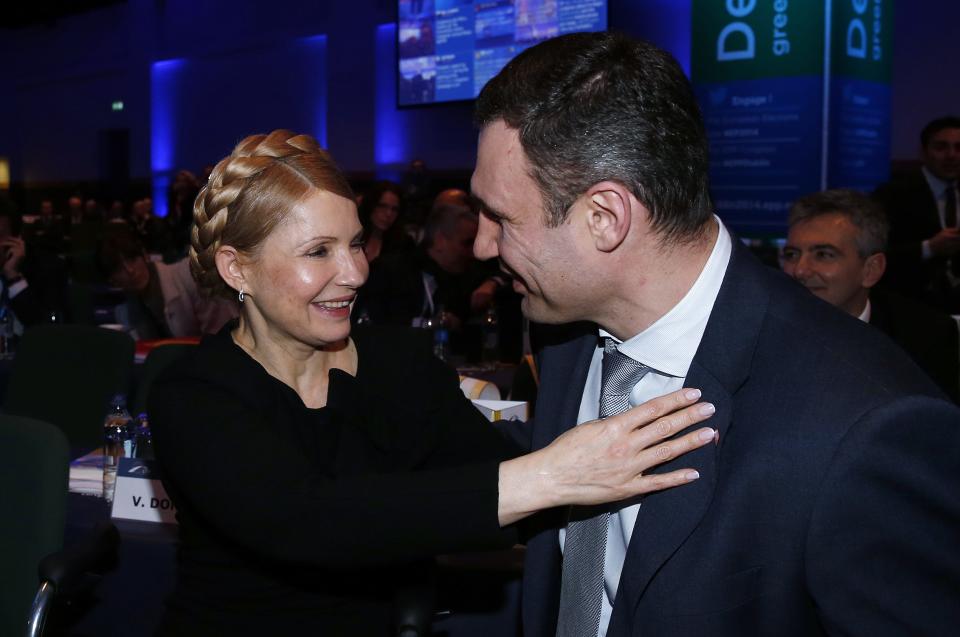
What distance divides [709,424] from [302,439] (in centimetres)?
86

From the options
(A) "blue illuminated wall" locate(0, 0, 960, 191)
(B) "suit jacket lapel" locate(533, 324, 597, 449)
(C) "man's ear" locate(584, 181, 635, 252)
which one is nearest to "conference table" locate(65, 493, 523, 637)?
(B) "suit jacket lapel" locate(533, 324, 597, 449)

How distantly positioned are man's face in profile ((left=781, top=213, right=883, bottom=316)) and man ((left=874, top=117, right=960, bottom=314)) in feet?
6.99

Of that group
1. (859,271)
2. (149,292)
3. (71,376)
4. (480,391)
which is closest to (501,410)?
(480,391)

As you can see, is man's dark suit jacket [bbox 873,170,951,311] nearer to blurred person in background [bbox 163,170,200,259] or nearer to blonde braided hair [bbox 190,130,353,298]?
blonde braided hair [bbox 190,130,353,298]

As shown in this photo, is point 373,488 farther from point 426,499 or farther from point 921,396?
point 921,396

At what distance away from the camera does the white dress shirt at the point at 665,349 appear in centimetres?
128

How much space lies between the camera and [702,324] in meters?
1.28

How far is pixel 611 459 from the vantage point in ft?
3.99

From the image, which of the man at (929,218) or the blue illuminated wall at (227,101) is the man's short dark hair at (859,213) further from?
the blue illuminated wall at (227,101)

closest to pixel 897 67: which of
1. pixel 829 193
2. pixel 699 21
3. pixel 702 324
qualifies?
pixel 699 21

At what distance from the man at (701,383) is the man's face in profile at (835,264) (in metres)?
1.99

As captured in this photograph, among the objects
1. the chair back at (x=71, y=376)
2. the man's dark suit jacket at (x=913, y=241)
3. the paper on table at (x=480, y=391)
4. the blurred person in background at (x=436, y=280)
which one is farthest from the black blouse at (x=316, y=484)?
the man's dark suit jacket at (x=913, y=241)

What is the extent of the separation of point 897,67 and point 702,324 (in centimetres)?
814

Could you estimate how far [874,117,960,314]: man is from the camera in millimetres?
5105
